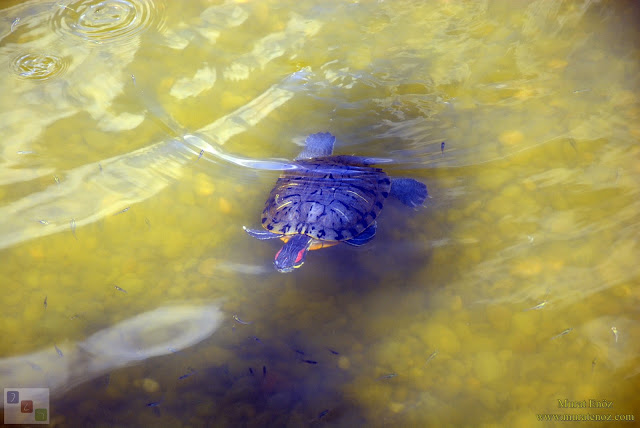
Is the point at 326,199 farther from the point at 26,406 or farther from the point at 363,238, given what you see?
the point at 26,406

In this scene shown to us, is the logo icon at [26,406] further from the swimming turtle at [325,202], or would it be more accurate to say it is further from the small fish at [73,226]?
the swimming turtle at [325,202]

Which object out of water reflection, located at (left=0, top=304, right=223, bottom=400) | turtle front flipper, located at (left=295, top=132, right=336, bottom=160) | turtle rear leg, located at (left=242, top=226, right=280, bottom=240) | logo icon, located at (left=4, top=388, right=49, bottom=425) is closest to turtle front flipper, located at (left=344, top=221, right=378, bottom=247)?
turtle rear leg, located at (left=242, top=226, right=280, bottom=240)

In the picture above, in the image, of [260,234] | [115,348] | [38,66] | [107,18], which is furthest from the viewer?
[107,18]

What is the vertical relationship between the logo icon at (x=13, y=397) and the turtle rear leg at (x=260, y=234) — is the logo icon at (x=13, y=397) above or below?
below

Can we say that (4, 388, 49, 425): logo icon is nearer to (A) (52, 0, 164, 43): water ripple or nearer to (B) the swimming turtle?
(B) the swimming turtle

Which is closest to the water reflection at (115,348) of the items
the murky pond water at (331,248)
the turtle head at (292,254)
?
the murky pond water at (331,248)

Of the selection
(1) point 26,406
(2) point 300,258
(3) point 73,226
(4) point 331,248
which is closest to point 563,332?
(4) point 331,248

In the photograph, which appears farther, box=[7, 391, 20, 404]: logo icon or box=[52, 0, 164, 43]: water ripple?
box=[52, 0, 164, 43]: water ripple

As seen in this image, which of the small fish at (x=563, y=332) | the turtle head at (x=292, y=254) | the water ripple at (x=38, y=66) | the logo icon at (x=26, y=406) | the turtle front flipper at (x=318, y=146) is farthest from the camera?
the water ripple at (x=38, y=66)
